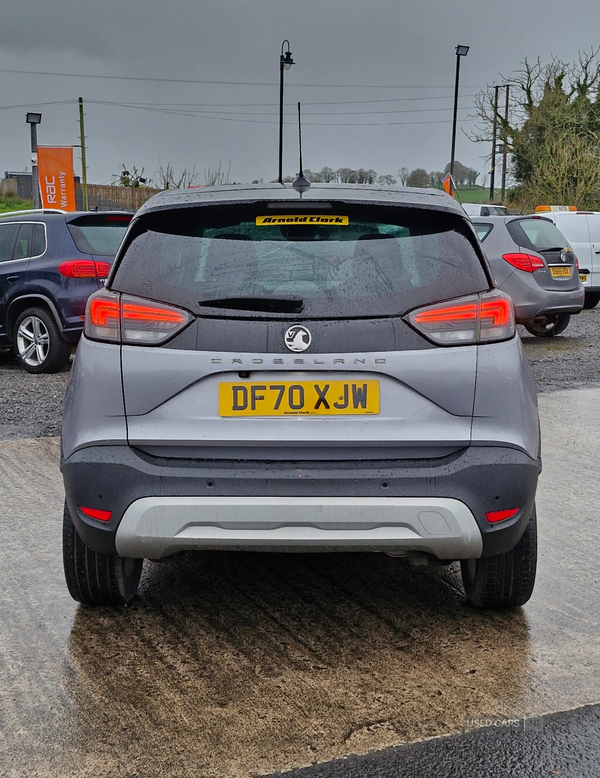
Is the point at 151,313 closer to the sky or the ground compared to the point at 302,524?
closer to the sky

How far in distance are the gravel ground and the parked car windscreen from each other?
142 centimetres

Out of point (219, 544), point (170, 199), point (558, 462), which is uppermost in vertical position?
point (170, 199)

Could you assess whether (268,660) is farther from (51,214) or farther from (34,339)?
(51,214)

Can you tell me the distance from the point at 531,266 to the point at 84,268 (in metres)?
6.32

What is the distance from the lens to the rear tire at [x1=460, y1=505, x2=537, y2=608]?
3611mm

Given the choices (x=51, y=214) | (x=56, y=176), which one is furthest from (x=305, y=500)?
(x=56, y=176)

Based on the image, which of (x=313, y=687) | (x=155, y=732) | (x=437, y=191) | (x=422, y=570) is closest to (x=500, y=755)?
(x=313, y=687)

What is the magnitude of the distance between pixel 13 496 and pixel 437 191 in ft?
10.5

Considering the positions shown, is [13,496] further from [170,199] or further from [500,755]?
[500,755]

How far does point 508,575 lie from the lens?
3.66 meters

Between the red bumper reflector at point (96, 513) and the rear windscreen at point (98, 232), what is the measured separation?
24.8 feet

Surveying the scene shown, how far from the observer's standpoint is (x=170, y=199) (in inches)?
138

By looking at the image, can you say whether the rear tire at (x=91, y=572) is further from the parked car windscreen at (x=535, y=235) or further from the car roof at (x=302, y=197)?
the parked car windscreen at (x=535, y=235)

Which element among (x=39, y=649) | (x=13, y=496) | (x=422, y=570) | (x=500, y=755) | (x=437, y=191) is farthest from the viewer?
(x=13, y=496)
